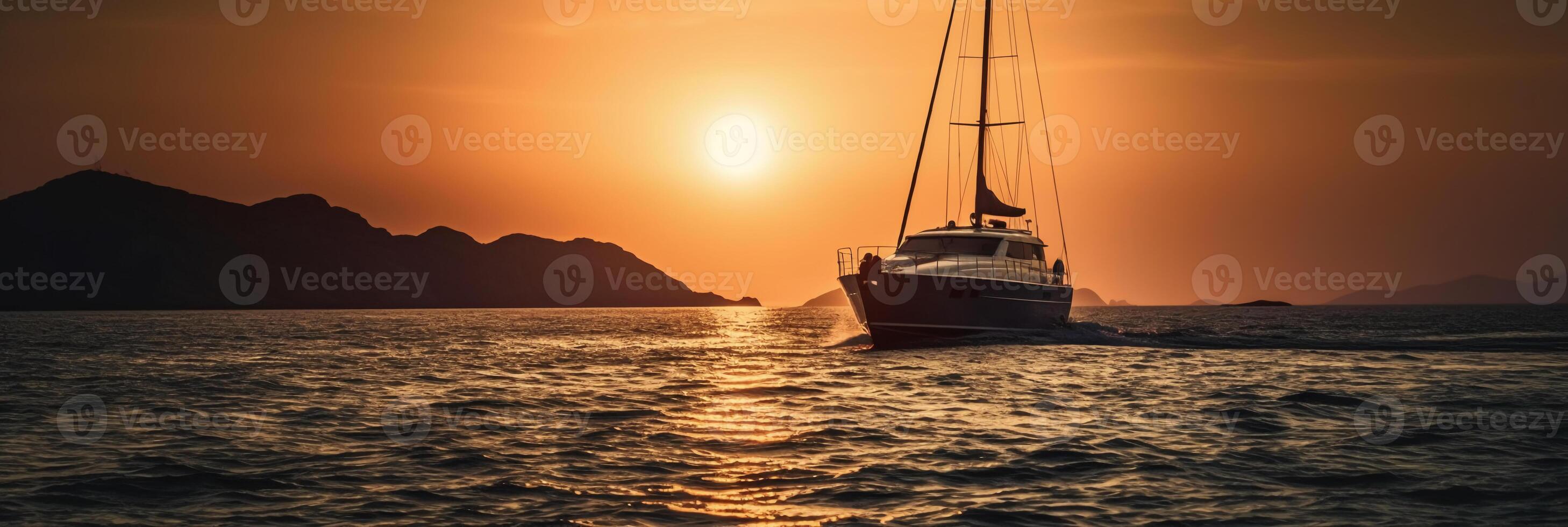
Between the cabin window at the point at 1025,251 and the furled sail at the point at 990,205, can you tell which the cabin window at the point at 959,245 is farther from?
the furled sail at the point at 990,205

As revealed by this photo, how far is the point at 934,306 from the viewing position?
30891mm

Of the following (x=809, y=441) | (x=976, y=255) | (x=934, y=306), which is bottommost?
(x=809, y=441)

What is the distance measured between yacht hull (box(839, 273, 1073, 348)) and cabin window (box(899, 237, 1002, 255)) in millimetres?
1844

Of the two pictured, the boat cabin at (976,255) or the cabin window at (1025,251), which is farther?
the cabin window at (1025,251)

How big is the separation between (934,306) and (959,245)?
3982 mm

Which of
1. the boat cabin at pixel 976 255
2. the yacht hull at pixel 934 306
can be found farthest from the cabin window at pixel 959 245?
the yacht hull at pixel 934 306

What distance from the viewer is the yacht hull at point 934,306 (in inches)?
1196

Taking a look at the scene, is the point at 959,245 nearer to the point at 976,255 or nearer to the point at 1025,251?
the point at 976,255

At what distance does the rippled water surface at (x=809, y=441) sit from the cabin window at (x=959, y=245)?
551cm

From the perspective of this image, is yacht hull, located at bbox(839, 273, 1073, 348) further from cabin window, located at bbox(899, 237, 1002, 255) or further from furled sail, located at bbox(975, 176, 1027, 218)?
furled sail, located at bbox(975, 176, 1027, 218)

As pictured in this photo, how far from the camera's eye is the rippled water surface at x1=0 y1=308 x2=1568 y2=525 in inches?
380

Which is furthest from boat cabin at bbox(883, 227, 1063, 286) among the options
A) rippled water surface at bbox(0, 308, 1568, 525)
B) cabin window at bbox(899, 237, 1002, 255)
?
rippled water surface at bbox(0, 308, 1568, 525)

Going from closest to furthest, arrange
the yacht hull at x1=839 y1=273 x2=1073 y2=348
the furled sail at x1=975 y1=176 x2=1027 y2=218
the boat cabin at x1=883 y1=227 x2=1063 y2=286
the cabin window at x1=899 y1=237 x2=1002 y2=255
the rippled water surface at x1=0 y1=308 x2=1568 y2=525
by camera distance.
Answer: the rippled water surface at x1=0 y1=308 x2=1568 y2=525
the yacht hull at x1=839 y1=273 x2=1073 y2=348
the boat cabin at x1=883 y1=227 x2=1063 y2=286
the cabin window at x1=899 y1=237 x2=1002 y2=255
the furled sail at x1=975 y1=176 x2=1027 y2=218

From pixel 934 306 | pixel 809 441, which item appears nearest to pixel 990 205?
pixel 934 306
